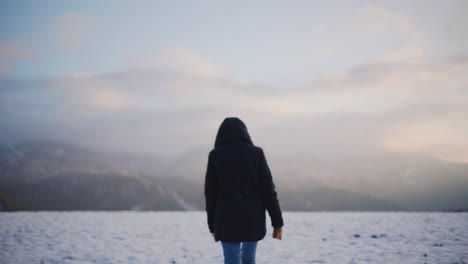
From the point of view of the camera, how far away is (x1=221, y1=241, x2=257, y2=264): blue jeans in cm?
557

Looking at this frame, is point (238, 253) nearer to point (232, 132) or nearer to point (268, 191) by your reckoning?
point (268, 191)

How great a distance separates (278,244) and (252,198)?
7.57 meters

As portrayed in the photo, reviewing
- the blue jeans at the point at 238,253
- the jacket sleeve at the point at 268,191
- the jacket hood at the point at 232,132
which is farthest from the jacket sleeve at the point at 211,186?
the jacket sleeve at the point at 268,191

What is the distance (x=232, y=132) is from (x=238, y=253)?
2048 mm

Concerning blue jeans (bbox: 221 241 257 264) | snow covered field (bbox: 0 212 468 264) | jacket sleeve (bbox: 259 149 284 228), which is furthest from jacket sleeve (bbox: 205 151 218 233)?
snow covered field (bbox: 0 212 468 264)

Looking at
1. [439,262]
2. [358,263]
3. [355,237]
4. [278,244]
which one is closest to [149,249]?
[278,244]

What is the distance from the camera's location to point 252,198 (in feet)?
18.6

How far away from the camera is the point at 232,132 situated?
5801mm

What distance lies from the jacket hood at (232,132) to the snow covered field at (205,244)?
18.2ft

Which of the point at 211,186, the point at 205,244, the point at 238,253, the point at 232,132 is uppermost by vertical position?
the point at 232,132

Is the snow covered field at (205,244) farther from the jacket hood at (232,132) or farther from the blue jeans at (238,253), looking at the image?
the jacket hood at (232,132)

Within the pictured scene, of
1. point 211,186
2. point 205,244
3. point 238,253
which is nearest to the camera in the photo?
point 238,253

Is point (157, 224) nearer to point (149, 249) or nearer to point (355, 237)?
point (149, 249)

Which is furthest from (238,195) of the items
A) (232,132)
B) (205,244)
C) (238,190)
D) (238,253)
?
(205,244)
